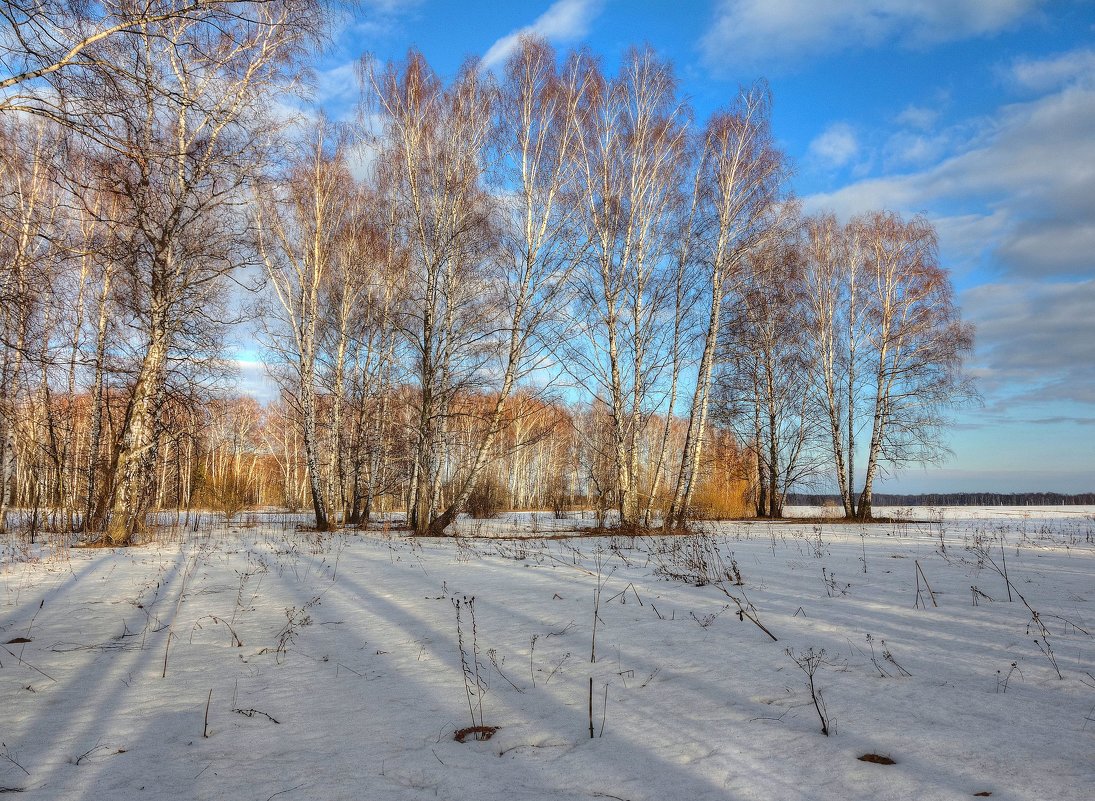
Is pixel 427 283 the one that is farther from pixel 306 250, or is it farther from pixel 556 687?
pixel 556 687

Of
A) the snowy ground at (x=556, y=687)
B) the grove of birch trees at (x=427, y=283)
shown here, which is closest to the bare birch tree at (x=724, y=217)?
the grove of birch trees at (x=427, y=283)

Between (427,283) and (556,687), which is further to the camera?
(427,283)

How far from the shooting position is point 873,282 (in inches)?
750

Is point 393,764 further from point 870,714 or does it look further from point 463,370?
point 463,370

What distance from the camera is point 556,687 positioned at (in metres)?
3.14

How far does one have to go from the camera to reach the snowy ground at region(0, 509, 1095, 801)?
7.11ft

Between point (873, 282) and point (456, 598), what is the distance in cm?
1894

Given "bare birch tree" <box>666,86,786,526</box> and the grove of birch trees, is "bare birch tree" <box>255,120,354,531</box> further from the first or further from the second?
"bare birch tree" <box>666,86,786,526</box>

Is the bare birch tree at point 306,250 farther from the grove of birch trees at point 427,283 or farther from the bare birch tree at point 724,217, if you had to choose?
the bare birch tree at point 724,217

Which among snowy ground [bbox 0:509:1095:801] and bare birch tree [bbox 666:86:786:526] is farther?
bare birch tree [bbox 666:86:786:526]

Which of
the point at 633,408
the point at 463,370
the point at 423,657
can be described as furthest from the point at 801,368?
the point at 423,657

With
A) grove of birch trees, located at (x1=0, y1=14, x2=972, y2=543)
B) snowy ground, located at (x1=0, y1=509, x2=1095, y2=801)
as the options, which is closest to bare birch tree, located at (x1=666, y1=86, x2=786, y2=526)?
grove of birch trees, located at (x1=0, y1=14, x2=972, y2=543)

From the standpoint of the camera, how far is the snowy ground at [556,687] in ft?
7.11

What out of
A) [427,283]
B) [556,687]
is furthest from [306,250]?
[556,687]
